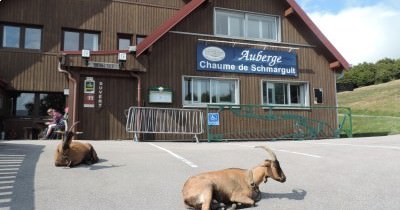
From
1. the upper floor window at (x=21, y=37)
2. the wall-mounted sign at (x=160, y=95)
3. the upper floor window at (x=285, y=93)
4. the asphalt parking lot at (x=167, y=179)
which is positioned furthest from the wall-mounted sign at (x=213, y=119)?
the upper floor window at (x=21, y=37)

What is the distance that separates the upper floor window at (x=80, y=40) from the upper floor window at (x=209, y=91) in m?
5.44

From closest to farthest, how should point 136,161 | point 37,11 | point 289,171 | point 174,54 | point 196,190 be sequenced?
point 196,190 < point 289,171 < point 136,161 < point 174,54 < point 37,11

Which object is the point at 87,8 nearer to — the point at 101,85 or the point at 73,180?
the point at 101,85

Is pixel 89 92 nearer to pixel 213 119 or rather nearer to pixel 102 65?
pixel 102 65

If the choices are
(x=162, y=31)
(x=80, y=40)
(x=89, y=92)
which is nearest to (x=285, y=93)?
(x=162, y=31)

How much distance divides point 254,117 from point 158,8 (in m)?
7.57

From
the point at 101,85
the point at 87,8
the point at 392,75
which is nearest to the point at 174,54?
the point at 101,85

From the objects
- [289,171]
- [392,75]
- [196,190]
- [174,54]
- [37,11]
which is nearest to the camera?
[196,190]

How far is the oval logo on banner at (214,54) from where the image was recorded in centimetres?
1736

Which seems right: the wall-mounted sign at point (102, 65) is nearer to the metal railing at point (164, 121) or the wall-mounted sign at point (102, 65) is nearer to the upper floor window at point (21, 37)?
the metal railing at point (164, 121)

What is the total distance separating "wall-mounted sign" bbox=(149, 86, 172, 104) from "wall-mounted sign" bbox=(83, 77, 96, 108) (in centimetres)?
217

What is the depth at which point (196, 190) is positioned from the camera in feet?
17.4

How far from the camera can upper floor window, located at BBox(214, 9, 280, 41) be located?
716 inches

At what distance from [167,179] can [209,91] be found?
10131 millimetres
